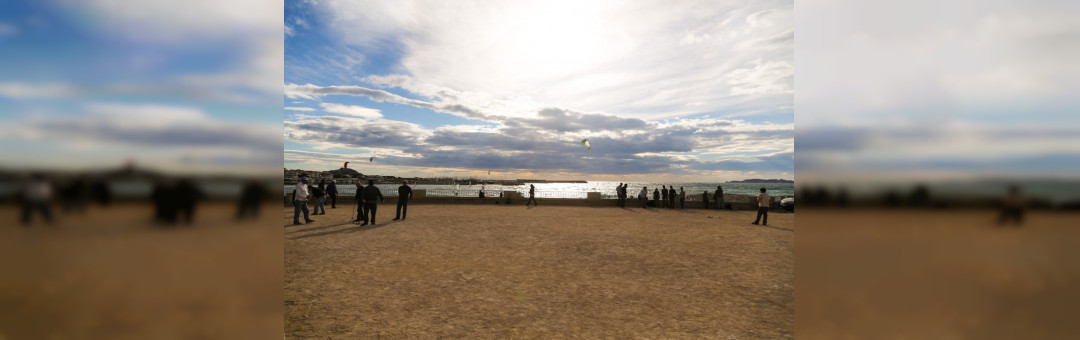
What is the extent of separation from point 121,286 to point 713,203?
2595cm

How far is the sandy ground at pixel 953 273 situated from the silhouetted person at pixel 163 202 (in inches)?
117

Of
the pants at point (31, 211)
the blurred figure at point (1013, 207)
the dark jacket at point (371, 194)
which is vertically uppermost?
the blurred figure at point (1013, 207)

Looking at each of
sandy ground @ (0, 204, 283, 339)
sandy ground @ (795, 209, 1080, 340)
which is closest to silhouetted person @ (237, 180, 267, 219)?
sandy ground @ (0, 204, 283, 339)

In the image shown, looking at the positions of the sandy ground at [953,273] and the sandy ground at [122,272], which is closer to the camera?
the sandy ground at [953,273]

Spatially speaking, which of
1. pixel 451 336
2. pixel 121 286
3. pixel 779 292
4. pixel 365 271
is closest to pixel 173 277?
pixel 121 286

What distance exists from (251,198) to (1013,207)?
3.49m

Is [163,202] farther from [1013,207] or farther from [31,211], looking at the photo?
[1013,207]

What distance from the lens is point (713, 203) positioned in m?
24.6

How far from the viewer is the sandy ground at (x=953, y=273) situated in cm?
164

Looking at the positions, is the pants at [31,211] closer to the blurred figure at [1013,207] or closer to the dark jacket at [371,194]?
the blurred figure at [1013,207]

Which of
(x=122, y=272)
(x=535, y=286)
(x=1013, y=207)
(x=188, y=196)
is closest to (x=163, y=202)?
(x=188, y=196)

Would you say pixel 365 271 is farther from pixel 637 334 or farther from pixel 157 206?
pixel 157 206

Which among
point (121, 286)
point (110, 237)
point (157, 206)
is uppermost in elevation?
point (157, 206)

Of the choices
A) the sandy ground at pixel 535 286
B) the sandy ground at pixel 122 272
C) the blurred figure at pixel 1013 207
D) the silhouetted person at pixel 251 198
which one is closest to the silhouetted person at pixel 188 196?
the sandy ground at pixel 122 272
